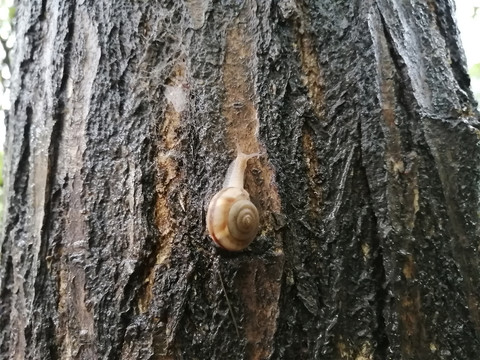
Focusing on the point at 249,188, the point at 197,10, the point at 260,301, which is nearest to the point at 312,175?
the point at 249,188

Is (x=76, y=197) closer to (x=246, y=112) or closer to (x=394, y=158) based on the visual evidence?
(x=246, y=112)

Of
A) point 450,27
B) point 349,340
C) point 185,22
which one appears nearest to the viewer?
point 349,340

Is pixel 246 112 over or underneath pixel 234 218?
over

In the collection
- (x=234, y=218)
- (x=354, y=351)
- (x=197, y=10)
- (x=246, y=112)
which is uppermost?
(x=197, y=10)

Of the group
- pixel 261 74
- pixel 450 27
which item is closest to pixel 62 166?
pixel 261 74

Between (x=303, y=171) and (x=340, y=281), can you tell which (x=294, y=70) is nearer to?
(x=303, y=171)

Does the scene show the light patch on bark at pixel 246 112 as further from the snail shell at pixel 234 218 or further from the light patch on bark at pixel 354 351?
the light patch on bark at pixel 354 351

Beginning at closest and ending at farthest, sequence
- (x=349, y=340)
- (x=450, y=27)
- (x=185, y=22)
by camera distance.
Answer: (x=349, y=340), (x=185, y=22), (x=450, y=27)
